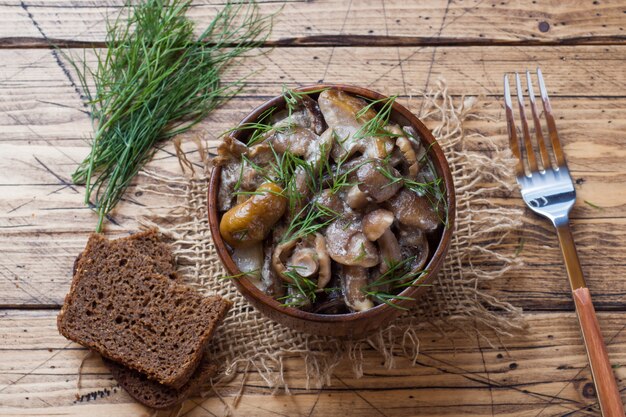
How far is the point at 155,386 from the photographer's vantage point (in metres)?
2.17

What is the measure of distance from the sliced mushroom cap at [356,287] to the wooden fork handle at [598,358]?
2.57 feet

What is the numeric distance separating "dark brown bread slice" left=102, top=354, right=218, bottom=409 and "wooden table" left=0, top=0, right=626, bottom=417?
66 mm

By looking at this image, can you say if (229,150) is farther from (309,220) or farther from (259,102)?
(259,102)

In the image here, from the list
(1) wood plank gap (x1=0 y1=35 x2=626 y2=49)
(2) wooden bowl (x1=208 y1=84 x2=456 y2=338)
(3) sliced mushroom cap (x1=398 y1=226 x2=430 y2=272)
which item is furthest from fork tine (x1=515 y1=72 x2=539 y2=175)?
(3) sliced mushroom cap (x1=398 y1=226 x2=430 y2=272)

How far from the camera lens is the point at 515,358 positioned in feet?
7.37

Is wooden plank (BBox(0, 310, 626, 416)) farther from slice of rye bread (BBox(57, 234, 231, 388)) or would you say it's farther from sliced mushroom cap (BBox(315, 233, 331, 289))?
sliced mushroom cap (BBox(315, 233, 331, 289))

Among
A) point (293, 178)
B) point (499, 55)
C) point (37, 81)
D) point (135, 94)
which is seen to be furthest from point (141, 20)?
point (499, 55)

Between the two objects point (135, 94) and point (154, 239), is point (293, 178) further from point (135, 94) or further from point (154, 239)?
point (135, 94)

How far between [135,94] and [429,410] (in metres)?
1.40

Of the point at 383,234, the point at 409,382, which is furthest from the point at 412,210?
the point at 409,382

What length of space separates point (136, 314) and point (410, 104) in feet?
3.75

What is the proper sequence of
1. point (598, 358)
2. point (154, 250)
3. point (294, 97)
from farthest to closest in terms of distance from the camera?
point (154, 250) → point (598, 358) → point (294, 97)

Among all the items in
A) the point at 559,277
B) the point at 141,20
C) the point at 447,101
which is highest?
the point at 141,20

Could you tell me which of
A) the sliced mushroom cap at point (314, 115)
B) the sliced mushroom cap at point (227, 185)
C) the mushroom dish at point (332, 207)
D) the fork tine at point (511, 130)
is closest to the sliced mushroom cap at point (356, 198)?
the mushroom dish at point (332, 207)
